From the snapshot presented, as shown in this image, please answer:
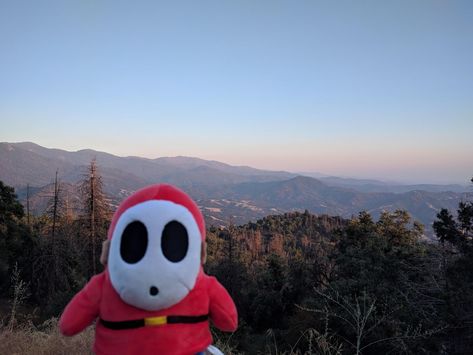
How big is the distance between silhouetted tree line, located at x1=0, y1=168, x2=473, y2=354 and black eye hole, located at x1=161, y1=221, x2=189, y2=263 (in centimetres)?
466

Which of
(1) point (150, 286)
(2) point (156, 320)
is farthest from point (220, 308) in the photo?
(1) point (150, 286)

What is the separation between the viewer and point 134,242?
189 cm

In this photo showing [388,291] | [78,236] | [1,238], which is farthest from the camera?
[1,238]

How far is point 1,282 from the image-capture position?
17.9 meters

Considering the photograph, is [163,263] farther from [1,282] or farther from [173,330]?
[1,282]

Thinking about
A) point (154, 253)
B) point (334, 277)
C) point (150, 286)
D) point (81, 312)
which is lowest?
point (334, 277)

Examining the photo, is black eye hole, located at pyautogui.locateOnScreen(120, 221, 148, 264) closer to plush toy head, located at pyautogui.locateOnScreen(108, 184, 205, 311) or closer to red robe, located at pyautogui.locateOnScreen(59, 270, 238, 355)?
plush toy head, located at pyautogui.locateOnScreen(108, 184, 205, 311)

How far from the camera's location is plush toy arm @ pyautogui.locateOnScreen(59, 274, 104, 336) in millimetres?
2051

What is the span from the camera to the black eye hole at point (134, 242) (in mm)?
1870

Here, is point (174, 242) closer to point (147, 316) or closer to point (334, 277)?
point (147, 316)

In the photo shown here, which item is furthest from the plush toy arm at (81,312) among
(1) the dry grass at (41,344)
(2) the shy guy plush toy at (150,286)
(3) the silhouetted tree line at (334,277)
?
(3) the silhouetted tree line at (334,277)

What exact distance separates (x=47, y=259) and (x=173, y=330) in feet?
54.6

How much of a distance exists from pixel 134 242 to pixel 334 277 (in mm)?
17502

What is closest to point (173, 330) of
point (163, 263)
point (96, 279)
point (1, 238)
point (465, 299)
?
point (163, 263)
